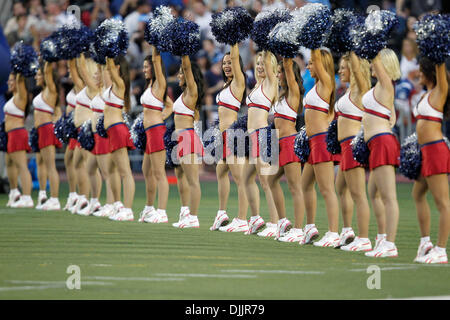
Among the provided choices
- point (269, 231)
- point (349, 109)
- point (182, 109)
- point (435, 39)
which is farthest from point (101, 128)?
point (435, 39)

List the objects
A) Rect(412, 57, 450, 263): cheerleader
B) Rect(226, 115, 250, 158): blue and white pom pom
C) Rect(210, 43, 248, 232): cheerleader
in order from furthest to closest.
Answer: Rect(210, 43, 248, 232): cheerleader < Rect(226, 115, 250, 158): blue and white pom pom < Rect(412, 57, 450, 263): cheerleader

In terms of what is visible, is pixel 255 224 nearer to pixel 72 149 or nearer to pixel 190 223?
pixel 190 223

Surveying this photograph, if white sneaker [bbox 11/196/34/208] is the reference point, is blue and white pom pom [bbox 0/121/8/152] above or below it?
above

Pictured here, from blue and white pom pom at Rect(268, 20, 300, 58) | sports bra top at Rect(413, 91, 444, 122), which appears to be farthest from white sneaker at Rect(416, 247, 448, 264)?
blue and white pom pom at Rect(268, 20, 300, 58)

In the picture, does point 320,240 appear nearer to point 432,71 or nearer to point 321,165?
point 321,165

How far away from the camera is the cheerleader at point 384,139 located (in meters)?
7.28

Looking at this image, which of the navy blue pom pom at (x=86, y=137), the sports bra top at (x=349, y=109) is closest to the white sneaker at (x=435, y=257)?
the sports bra top at (x=349, y=109)

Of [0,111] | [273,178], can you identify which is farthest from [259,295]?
[0,111]

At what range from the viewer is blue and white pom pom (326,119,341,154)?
313 inches

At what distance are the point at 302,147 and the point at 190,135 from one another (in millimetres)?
2015

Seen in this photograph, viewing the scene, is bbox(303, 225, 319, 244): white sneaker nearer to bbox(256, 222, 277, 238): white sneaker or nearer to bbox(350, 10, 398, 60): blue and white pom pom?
bbox(256, 222, 277, 238): white sneaker

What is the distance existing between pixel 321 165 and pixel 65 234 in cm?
272

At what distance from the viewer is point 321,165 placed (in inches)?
322

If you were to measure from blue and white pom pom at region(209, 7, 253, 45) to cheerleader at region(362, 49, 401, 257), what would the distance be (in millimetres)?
2147
